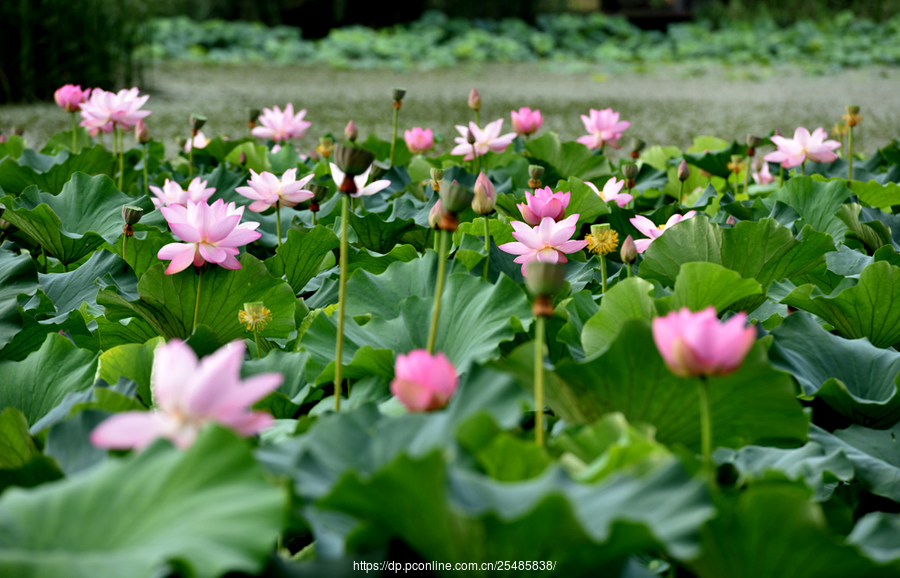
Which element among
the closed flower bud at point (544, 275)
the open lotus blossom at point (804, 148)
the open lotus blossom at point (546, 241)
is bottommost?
the open lotus blossom at point (546, 241)

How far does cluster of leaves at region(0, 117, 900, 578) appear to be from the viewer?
18.9 inches

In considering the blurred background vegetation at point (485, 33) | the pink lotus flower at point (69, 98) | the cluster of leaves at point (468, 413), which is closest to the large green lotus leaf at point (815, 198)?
the cluster of leaves at point (468, 413)

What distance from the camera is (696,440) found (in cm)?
73

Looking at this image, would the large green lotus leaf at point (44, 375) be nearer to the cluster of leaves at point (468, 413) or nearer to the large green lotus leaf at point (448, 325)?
the cluster of leaves at point (468, 413)

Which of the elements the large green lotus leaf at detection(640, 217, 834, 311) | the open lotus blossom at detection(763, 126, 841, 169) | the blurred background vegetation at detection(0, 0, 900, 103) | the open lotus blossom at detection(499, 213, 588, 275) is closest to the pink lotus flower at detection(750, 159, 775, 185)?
the open lotus blossom at detection(763, 126, 841, 169)

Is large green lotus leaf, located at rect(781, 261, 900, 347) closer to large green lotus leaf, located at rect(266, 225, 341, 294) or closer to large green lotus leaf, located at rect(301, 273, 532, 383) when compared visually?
large green lotus leaf, located at rect(301, 273, 532, 383)

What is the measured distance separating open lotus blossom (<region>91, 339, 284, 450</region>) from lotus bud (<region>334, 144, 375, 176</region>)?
0.25 metres

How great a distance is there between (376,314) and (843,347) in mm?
537

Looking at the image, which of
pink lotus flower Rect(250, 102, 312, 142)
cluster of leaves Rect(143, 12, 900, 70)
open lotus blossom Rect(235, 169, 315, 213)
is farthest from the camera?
cluster of leaves Rect(143, 12, 900, 70)

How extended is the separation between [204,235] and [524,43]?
9849 mm

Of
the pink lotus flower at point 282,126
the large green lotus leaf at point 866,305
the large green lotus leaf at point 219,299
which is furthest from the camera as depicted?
the pink lotus flower at point 282,126

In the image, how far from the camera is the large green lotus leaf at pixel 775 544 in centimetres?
51

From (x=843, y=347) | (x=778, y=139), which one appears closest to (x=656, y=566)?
(x=843, y=347)

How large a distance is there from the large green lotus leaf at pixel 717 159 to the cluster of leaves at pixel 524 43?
668 cm
